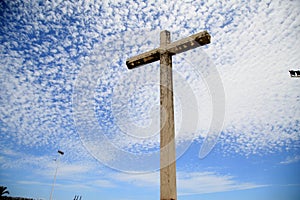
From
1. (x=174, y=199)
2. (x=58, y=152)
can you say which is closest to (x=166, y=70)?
(x=174, y=199)

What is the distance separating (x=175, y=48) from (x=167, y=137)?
1478 mm

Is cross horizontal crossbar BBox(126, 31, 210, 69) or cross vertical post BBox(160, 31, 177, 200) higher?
cross horizontal crossbar BBox(126, 31, 210, 69)

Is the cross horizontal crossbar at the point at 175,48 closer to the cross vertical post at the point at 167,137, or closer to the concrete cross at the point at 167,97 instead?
the concrete cross at the point at 167,97

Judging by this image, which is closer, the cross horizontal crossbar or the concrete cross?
the concrete cross

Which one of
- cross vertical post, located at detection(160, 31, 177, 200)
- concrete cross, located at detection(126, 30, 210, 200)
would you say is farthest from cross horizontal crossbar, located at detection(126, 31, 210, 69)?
cross vertical post, located at detection(160, 31, 177, 200)

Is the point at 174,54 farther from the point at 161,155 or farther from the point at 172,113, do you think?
the point at 161,155

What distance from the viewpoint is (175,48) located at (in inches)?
131

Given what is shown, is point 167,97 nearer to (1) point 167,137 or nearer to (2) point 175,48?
(1) point 167,137

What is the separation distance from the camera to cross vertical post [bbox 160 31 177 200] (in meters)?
2.42

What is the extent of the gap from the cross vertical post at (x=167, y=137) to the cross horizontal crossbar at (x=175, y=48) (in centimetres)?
22

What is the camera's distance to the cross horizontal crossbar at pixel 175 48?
10.3ft

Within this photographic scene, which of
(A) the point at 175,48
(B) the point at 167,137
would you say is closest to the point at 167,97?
(B) the point at 167,137

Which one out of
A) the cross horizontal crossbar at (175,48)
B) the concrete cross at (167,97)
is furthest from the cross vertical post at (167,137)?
the cross horizontal crossbar at (175,48)

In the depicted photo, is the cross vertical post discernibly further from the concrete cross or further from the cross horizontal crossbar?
the cross horizontal crossbar
